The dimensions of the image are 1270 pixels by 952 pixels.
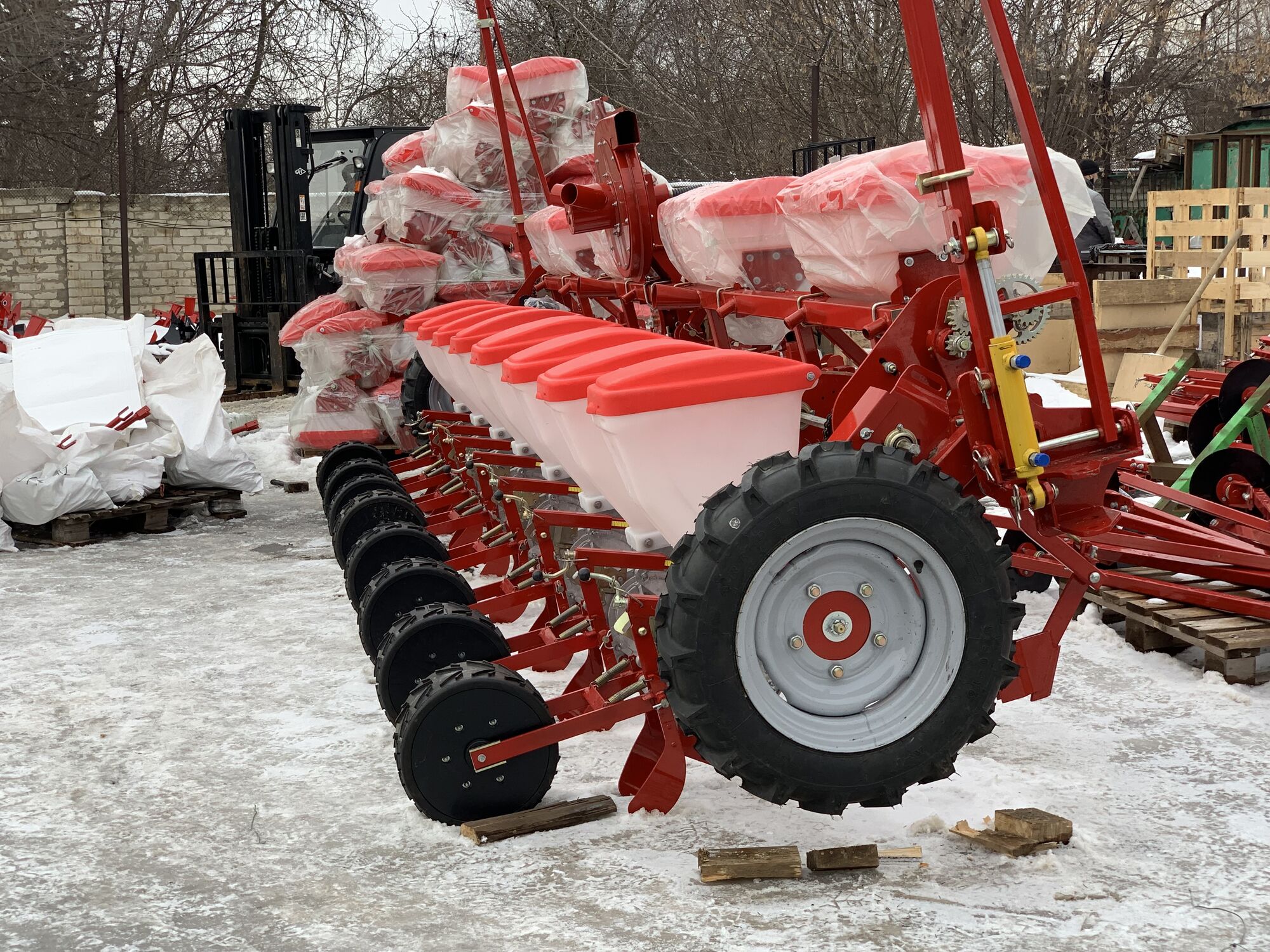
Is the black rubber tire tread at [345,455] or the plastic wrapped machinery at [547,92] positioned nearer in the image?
the black rubber tire tread at [345,455]

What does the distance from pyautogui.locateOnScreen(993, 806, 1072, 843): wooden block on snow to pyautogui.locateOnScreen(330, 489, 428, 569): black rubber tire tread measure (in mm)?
3003

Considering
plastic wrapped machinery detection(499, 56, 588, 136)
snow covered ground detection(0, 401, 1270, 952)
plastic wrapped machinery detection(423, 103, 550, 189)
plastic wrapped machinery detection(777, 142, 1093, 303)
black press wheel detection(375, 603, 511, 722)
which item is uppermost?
plastic wrapped machinery detection(499, 56, 588, 136)

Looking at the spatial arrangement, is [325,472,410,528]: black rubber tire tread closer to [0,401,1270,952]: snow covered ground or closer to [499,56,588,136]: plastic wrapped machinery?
[0,401,1270,952]: snow covered ground

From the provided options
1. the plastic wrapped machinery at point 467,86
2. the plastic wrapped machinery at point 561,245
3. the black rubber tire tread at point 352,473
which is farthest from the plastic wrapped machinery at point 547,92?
the black rubber tire tread at point 352,473

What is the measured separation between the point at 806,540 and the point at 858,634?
0.26 meters

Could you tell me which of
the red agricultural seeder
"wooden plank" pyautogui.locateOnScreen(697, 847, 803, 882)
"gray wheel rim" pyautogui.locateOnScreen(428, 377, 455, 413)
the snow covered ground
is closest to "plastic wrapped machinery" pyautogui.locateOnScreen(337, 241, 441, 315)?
"gray wheel rim" pyautogui.locateOnScreen(428, 377, 455, 413)

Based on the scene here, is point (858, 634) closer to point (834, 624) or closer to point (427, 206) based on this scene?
point (834, 624)

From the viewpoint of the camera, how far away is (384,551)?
16.2 ft

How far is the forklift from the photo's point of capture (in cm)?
1213

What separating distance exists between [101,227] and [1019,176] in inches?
809

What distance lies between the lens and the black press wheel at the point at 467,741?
3.18 metres

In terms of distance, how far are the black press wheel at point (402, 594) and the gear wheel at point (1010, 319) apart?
68.4 inches

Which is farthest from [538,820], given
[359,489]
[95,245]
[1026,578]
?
[95,245]

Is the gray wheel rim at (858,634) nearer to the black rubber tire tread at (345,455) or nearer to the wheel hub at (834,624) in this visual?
the wheel hub at (834,624)
